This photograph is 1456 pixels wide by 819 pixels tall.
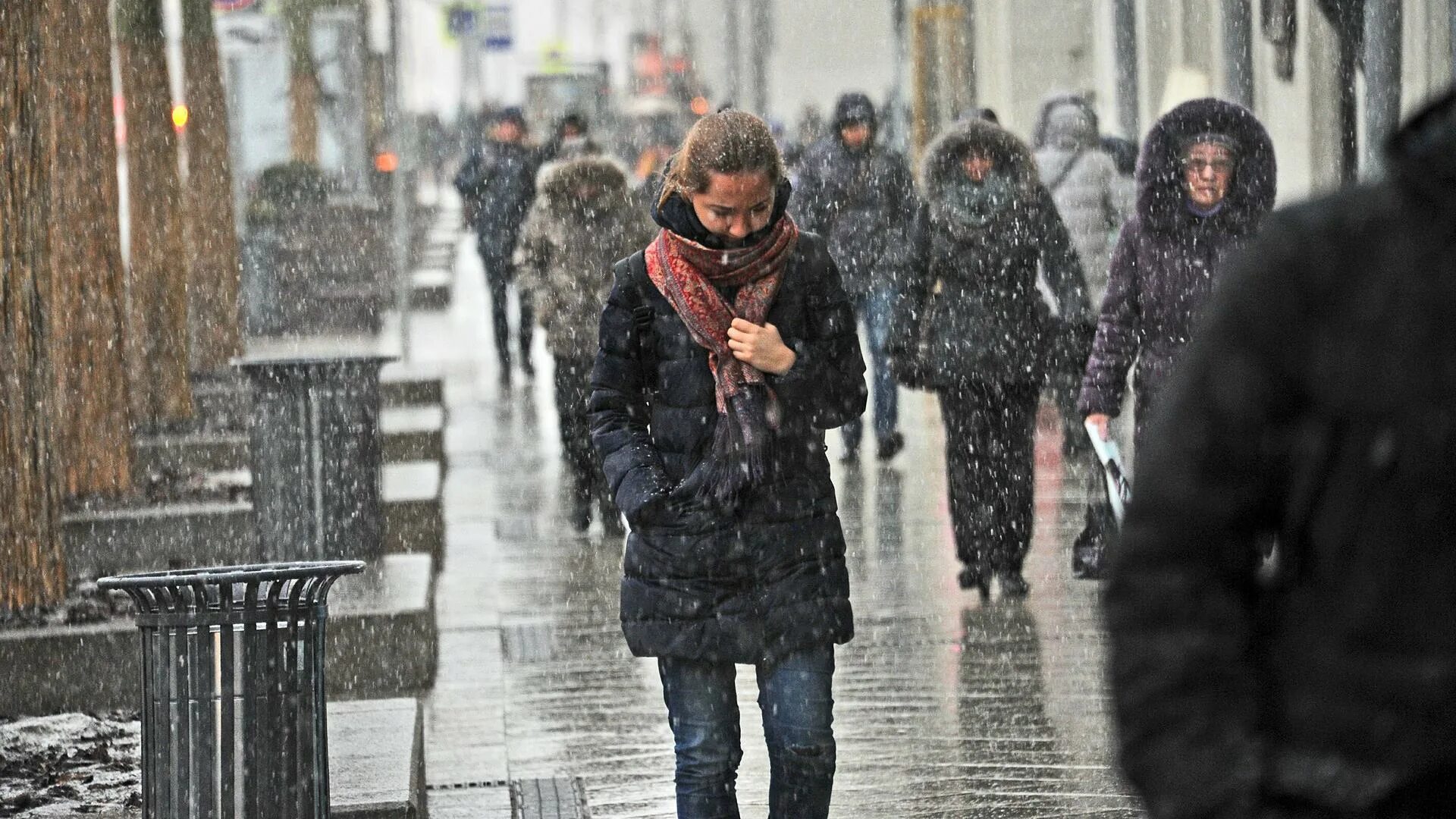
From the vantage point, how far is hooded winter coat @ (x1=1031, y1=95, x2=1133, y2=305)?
1273 centimetres

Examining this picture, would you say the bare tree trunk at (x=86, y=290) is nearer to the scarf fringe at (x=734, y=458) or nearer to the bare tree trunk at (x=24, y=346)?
the bare tree trunk at (x=24, y=346)

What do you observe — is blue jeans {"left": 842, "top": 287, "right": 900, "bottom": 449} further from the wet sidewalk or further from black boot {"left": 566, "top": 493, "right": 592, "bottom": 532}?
black boot {"left": 566, "top": 493, "right": 592, "bottom": 532}

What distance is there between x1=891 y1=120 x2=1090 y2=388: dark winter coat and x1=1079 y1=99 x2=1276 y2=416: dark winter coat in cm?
167

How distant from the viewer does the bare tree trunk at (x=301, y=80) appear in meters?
26.8

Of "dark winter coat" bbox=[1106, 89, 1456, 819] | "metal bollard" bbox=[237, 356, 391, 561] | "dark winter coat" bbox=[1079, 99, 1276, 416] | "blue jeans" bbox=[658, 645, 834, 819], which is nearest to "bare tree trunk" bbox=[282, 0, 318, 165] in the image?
"metal bollard" bbox=[237, 356, 391, 561]

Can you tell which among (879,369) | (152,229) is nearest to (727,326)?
(879,369)

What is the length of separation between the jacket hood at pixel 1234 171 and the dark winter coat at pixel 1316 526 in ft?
17.5

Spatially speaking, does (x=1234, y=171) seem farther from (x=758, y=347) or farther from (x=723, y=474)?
(x=723, y=474)

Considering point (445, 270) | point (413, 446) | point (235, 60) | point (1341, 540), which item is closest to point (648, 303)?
point (1341, 540)

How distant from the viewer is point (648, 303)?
4871 mm

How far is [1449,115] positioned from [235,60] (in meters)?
24.7

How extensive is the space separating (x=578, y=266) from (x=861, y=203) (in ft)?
8.45

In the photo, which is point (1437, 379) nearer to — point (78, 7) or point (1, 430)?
point (1, 430)

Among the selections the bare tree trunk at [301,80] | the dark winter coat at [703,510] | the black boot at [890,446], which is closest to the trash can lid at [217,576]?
the dark winter coat at [703,510]
